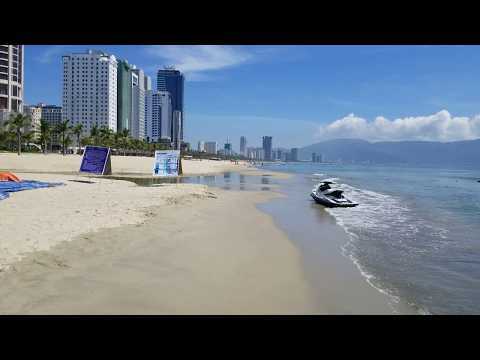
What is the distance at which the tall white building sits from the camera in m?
159

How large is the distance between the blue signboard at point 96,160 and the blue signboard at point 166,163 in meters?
6.36

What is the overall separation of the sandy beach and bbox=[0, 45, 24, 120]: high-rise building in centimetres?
12510

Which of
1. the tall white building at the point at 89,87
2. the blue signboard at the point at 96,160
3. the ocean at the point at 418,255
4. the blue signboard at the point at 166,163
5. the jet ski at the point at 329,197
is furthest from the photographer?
the tall white building at the point at 89,87

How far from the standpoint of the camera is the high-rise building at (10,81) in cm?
11850

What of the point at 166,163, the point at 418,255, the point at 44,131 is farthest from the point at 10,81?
the point at 418,255

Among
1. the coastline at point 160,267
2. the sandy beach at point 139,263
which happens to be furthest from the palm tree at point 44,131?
the coastline at point 160,267

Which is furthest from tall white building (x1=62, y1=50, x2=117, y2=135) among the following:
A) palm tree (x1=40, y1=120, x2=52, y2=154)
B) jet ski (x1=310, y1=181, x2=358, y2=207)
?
jet ski (x1=310, y1=181, x2=358, y2=207)

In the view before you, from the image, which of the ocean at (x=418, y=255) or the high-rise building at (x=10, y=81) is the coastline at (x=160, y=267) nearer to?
the ocean at (x=418, y=255)
